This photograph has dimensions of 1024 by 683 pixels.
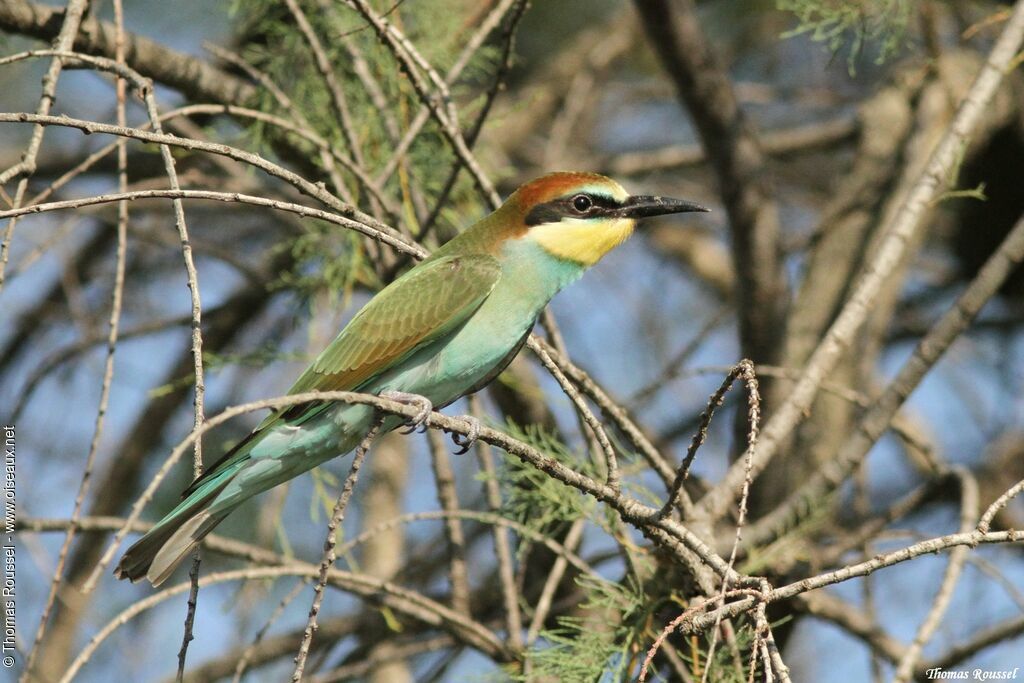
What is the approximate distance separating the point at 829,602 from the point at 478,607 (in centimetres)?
140

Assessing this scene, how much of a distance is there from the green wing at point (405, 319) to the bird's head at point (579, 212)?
0.24 m

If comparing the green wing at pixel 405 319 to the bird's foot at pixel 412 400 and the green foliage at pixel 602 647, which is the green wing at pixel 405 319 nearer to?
the bird's foot at pixel 412 400

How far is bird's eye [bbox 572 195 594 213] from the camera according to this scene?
3242 mm

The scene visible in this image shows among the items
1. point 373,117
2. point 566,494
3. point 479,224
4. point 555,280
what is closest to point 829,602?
point 566,494

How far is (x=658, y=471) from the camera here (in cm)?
265

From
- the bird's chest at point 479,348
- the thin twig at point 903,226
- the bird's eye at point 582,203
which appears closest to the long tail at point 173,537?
the bird's chest at point 479,348

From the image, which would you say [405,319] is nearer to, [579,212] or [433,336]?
[433,336]

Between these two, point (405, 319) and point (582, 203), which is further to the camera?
point (582, 203)

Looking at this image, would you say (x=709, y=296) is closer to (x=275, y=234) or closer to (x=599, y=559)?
(x=275, y=234)

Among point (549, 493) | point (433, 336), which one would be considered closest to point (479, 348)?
point (433, 336)

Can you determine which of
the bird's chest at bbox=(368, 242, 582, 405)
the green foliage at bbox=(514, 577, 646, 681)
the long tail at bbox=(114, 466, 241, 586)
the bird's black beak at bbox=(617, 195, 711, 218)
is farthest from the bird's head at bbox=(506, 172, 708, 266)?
the long tail at bbox=(114, 466, 241, 586)

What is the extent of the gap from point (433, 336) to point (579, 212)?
640 mm

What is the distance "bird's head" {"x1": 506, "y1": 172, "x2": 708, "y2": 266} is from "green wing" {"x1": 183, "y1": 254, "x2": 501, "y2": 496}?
0.78ft

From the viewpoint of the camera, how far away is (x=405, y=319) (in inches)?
115
